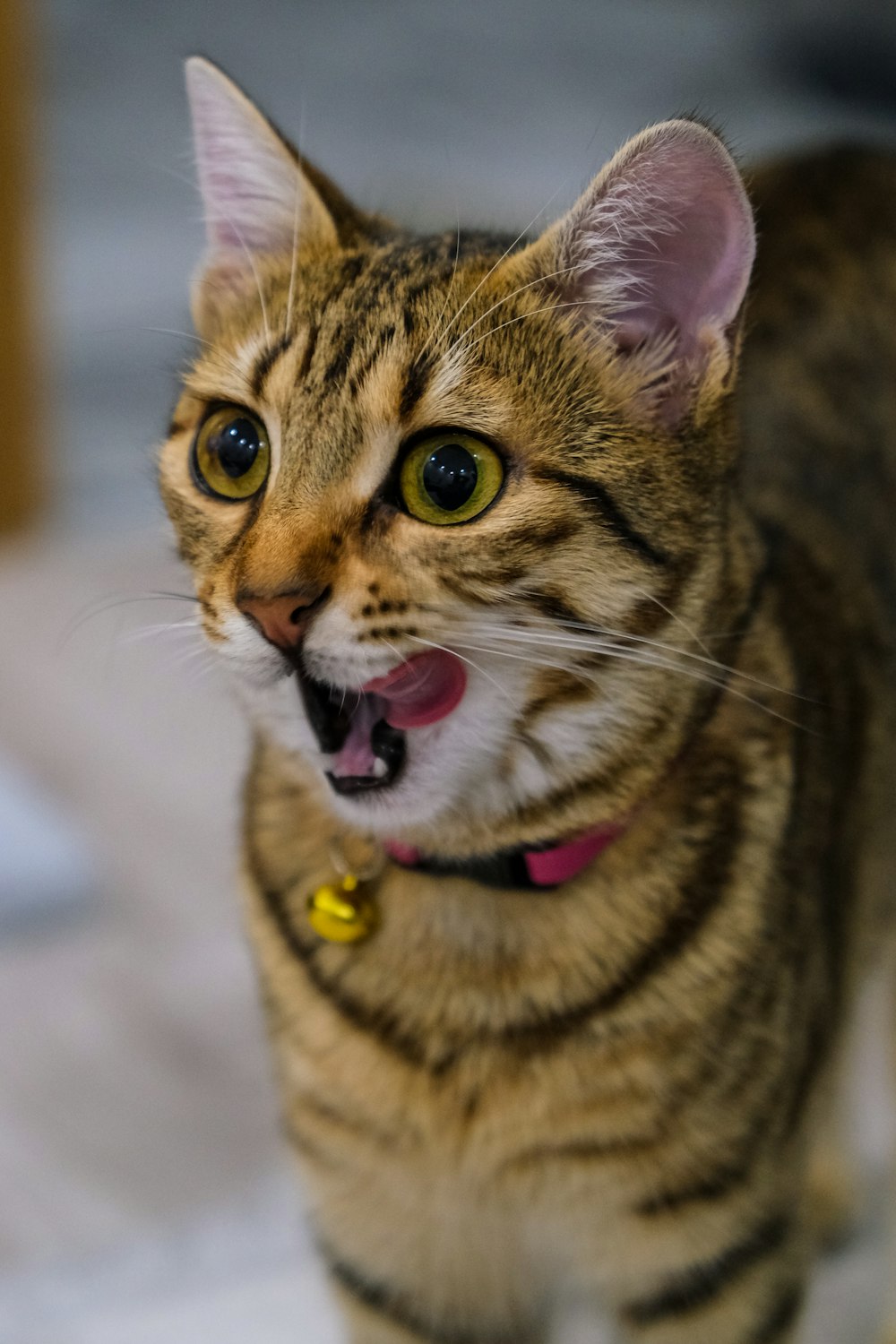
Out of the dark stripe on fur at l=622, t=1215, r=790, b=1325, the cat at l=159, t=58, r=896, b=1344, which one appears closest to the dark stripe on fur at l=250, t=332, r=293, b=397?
the cat at l=159, t=58, r=896, b=1344

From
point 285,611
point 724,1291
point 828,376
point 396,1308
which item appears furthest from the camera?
point 828,376

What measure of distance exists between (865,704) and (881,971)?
12.2 inches

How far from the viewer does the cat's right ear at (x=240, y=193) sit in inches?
35.0

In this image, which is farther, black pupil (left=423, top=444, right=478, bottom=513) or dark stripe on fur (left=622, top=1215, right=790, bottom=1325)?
dark stripe on fur (left=622, top=1215, right=790, bottom=1325)

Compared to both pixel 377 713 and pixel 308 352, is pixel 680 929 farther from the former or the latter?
pixel 308 352

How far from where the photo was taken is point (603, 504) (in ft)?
2.61

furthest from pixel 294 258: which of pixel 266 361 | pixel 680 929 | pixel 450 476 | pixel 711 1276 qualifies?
→ pixel 711 1276

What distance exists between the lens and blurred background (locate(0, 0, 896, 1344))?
1.27 meters

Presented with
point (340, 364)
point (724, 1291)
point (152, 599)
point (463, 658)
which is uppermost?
point (340, 364)

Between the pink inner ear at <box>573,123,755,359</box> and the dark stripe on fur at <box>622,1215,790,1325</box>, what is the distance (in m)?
0.54

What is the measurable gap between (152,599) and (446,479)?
315 mm

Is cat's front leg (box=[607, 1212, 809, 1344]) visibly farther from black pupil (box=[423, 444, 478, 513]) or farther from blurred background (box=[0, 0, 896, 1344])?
black pupil (box=[423, 444, 478, 513])

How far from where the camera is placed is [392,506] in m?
0.77

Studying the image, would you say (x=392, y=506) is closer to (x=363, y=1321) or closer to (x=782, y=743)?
(x=782, y=743)
